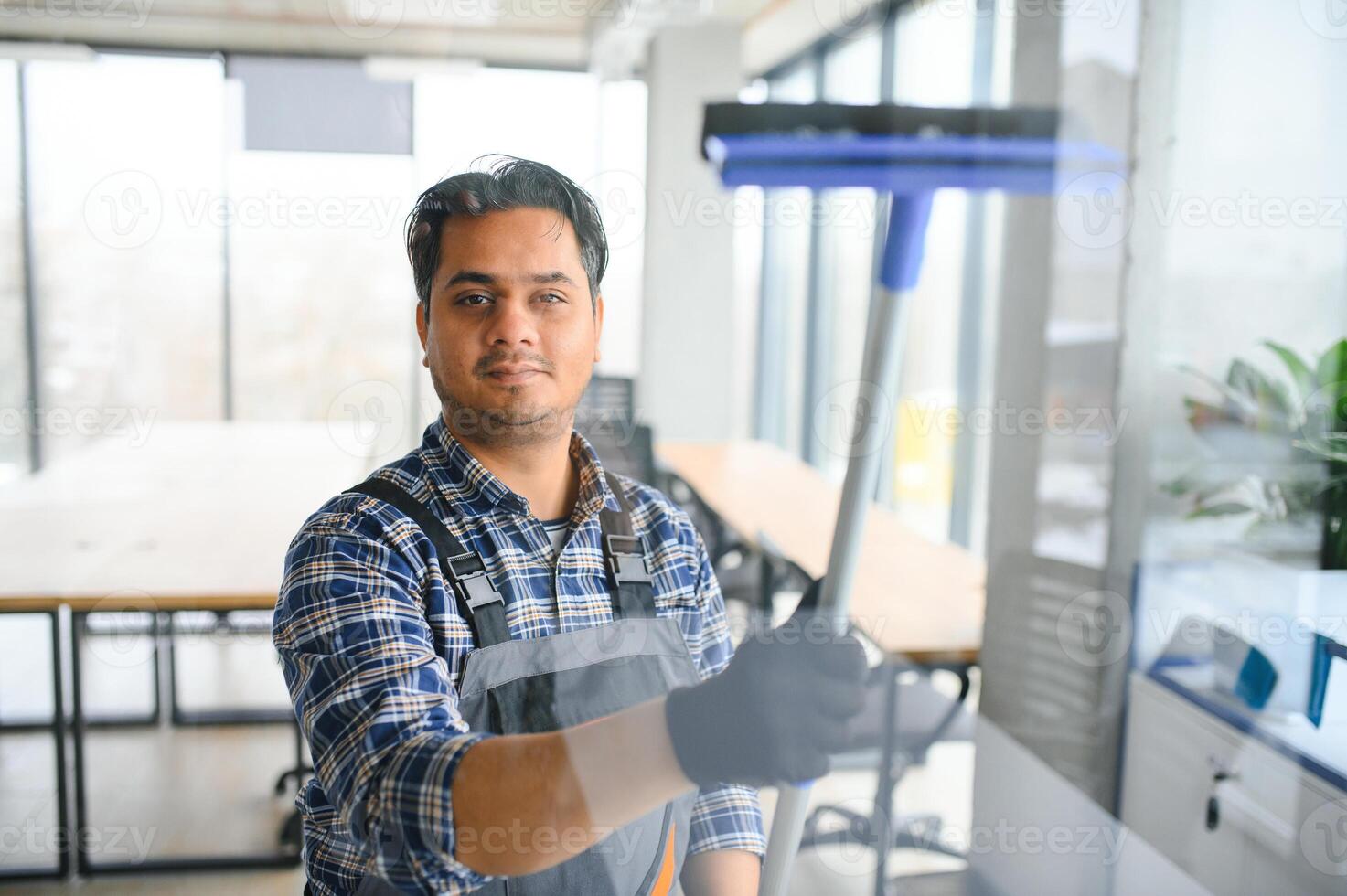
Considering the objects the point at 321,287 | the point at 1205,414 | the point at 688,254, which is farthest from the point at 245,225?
the point at 1205,414

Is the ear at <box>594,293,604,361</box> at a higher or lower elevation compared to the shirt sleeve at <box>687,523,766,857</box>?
higher

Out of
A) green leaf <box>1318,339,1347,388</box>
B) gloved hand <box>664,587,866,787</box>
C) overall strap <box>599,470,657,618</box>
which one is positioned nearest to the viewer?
gloved hand <box>664,587,866,787</box>

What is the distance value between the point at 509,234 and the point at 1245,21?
2.00 feet

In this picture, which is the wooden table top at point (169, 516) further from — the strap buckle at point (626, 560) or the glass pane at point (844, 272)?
the glass pane at point (844, 272)

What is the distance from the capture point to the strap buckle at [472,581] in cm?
53

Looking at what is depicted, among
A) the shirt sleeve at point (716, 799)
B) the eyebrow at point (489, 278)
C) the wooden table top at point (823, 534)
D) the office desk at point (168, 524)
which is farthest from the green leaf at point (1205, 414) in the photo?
the office desk at point (168, 524)

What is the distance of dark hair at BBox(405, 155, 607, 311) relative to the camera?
56cm

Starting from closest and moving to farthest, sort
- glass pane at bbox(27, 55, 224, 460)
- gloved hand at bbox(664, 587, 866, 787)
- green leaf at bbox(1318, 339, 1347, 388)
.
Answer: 1. gloved hand at bbox(664, 587, 866, 787)
2. glass pane at bbox(27, 55, 224, 460)
3. green leaf at bbox(1318, 339, 1347, 388)

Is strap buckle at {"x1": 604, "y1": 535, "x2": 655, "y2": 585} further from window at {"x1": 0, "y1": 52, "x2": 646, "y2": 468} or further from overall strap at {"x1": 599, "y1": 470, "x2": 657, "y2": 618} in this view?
window at {"x1": 0, "y1": 52, "x2": 646, "y2": 468}

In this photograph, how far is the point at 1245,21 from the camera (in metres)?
0.74

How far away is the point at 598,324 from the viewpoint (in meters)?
0.59

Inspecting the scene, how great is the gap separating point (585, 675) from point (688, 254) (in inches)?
11.0

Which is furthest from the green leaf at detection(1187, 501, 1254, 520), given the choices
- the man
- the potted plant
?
the man

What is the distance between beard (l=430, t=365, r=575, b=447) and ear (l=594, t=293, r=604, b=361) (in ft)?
0.16
